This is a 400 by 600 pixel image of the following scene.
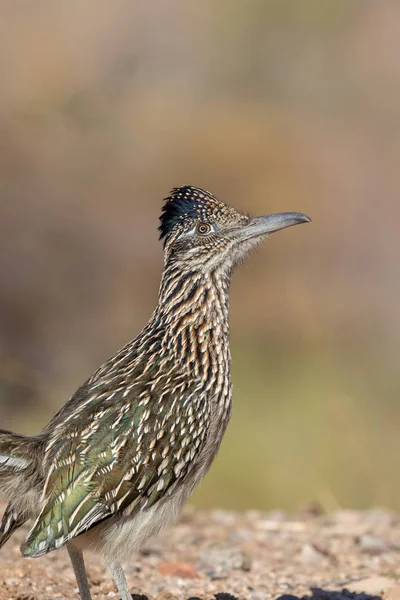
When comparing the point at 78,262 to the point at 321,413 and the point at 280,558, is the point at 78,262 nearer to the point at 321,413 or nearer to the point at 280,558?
the point at 321,413

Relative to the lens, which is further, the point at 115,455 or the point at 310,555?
the point at 310,555

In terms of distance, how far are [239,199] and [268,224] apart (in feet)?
44.0

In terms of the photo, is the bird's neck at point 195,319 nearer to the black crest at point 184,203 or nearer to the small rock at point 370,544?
the black crest at point 184,203

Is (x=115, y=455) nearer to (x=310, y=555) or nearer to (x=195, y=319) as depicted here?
(x=195, y=319)

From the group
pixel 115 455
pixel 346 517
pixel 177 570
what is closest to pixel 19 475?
pixel 115 455

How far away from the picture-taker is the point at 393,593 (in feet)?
20.2

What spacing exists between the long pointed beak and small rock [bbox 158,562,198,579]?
6.97ft

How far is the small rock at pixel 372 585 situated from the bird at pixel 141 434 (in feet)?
4.75

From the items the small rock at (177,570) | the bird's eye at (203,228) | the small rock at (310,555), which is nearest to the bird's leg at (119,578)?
the small rock at (177,570)

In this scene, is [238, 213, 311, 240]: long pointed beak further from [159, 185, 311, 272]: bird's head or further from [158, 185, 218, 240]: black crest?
[158, 185, 218, 240]: black crest

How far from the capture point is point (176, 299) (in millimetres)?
6297

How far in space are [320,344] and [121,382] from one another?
26.7 ft

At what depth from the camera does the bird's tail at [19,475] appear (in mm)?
5531

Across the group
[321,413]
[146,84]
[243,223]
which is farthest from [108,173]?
[243,223]
